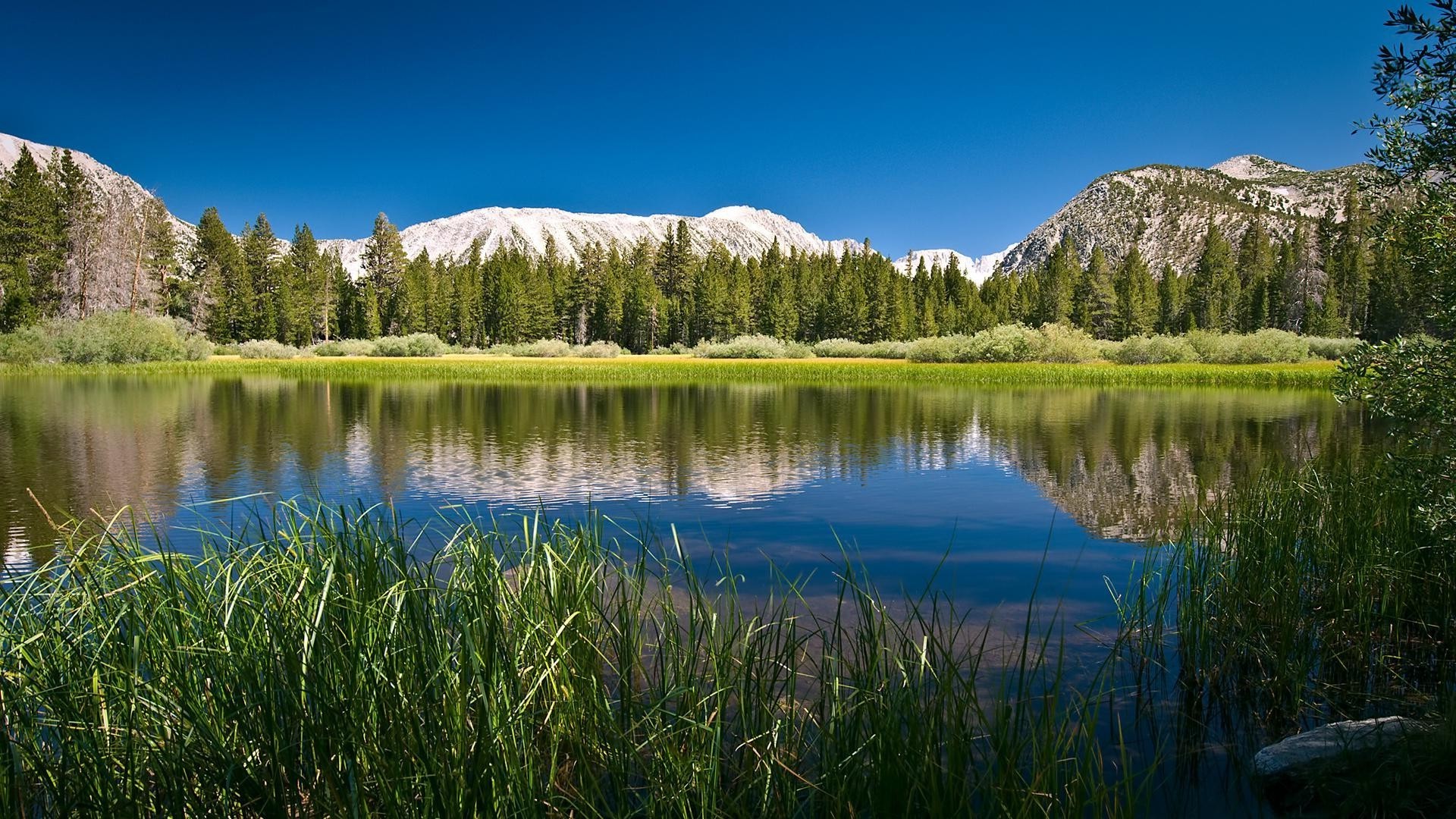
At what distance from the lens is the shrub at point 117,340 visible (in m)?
47.2

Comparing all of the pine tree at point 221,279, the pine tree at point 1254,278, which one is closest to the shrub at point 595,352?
the pine tree at point 221,279

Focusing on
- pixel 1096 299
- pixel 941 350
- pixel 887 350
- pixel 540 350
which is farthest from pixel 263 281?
Result: pixel 1096 299

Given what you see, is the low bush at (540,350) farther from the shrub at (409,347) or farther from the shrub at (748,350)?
the shrub at (748,350)

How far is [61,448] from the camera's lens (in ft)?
58.4

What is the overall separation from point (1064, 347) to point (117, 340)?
63.4 metres

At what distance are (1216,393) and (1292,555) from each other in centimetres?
3877

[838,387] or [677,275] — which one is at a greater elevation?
[677,275]

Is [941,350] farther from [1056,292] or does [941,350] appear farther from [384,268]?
[384,268]

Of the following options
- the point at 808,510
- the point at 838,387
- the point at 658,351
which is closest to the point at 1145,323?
the point at 658,351

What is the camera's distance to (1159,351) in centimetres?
6062

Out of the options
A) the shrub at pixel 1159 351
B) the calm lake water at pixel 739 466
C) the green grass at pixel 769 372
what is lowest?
the calm lake water at pixel 739 466

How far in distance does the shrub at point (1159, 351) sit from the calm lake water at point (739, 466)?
27.3 meters

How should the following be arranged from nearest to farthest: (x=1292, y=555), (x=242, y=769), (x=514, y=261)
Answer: (x=242, y=769), (x=1292, y=555), (x=514, y=261)

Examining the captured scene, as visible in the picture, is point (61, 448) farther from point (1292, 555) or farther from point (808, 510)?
point (1292, 555)
